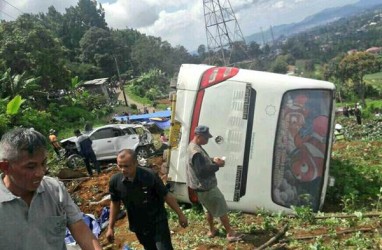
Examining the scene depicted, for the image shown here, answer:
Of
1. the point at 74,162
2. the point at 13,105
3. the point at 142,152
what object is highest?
the point at 13,105

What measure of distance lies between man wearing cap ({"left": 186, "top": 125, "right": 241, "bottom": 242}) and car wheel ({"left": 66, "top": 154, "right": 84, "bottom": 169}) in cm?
908

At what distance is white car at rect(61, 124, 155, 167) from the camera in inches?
580

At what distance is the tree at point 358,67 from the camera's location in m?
53.7

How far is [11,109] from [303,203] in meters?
13.3

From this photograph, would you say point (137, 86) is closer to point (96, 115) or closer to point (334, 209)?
point (96, 115)

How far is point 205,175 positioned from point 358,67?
53.1 meters

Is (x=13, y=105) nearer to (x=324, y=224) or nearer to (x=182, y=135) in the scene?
(x=182, y=135)

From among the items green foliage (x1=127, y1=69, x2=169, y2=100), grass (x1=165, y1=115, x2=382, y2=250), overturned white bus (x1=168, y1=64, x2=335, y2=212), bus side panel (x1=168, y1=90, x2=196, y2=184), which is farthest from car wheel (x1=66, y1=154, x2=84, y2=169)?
green foliage (x1=127, y1=69, x2=169, y2=100)

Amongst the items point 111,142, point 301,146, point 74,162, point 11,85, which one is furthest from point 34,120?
point 301,146

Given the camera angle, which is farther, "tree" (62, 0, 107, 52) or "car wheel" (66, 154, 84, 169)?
"tree" (62, 0, 107, 52)

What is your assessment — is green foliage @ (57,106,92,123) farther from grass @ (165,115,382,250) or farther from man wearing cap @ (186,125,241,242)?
man wearing cap @ (186,125,241,242)

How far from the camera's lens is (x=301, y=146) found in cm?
688

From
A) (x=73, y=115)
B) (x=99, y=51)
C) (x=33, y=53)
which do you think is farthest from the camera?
(x=99, y=51)

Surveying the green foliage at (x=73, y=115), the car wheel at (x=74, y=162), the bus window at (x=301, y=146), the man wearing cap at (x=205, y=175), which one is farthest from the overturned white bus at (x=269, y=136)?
the green foliage at (x=73, y=115)
